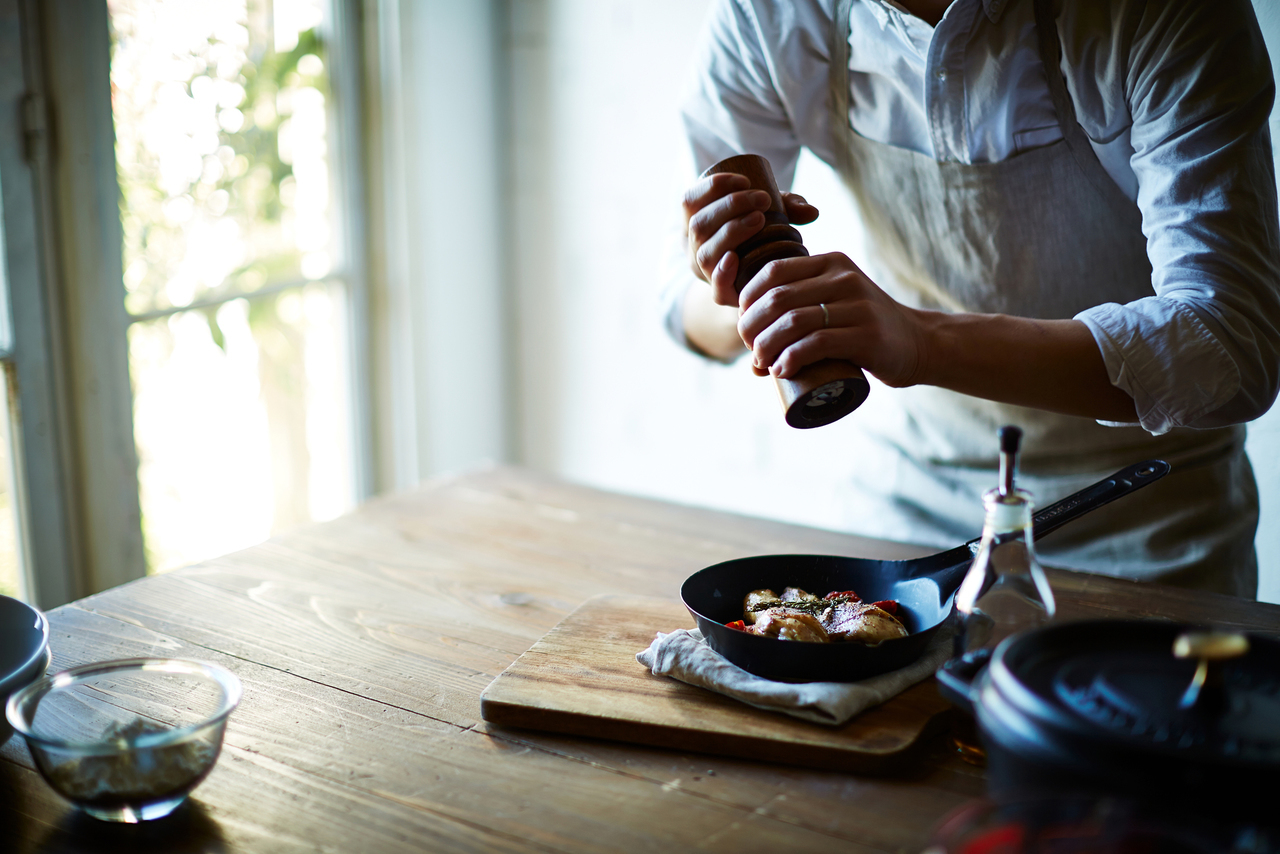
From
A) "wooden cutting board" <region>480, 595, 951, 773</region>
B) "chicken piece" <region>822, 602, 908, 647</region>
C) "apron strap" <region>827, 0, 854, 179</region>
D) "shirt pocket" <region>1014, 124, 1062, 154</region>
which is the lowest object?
"wooden cutting board" <region>480, 595, 951, 773</region>

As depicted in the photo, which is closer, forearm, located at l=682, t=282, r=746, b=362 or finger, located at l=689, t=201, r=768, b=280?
finger, located at l=689, t=201, r=768, b=280

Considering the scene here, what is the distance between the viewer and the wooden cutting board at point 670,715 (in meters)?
0.77

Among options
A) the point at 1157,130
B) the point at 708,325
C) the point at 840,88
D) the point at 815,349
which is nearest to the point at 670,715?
the point at 815,349

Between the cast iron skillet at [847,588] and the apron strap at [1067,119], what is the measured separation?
0.38 metres

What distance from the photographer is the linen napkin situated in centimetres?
80

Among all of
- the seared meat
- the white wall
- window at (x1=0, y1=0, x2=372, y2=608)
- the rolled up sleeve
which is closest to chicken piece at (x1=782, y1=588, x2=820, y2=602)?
the seared meat

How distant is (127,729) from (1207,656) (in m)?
0.75

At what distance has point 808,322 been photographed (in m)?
0.88

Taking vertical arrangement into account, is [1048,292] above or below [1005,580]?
above

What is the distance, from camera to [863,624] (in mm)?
853

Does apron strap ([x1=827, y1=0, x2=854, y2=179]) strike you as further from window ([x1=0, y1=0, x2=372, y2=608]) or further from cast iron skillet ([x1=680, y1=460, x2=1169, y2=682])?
window ([x1=0, y1=0, x2=372, y2=608])

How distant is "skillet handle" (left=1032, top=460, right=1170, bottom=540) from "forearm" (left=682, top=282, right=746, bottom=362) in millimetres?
491

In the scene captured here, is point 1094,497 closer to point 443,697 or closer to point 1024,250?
point 1024,250

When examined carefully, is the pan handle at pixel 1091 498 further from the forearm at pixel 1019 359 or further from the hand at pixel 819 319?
the hand at pixel 819 319
